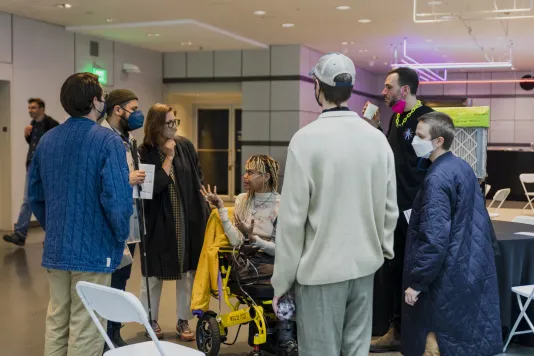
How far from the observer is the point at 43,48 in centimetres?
1012

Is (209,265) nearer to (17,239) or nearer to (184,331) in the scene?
(184,331)

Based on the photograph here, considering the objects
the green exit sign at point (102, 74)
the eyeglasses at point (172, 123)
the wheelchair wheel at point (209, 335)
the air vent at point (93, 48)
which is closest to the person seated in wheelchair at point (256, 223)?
the wheelchair wheel at point (209, 335)

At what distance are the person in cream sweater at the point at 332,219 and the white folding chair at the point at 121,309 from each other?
1.63 ft

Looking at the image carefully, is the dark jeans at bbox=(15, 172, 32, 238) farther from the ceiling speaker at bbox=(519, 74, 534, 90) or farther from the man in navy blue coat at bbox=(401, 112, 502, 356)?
the ceiling speaker at bbox=(519, 74, 534, 90)

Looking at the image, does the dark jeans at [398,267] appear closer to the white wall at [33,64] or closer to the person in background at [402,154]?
the person in background at [402,154]

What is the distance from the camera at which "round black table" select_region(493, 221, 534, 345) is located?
4031 mm

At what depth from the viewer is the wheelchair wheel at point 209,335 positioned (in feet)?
11.9

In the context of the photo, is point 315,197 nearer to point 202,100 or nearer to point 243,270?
point 243,270

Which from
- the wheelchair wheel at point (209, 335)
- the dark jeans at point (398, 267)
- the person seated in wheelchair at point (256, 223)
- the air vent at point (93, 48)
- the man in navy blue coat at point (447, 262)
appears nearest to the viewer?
the man in navy blue coat at point (447, 262)

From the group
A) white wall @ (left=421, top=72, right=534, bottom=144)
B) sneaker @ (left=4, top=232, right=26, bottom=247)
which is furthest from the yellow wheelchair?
white wall @ (left=421, top=72, right=534, bottom=144)

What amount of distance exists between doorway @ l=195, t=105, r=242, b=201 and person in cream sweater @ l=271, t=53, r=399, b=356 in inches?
477

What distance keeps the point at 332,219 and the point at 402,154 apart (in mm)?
1818

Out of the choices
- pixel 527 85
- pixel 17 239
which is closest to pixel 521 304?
pixel 17 239

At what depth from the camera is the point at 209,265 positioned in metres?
3.71
